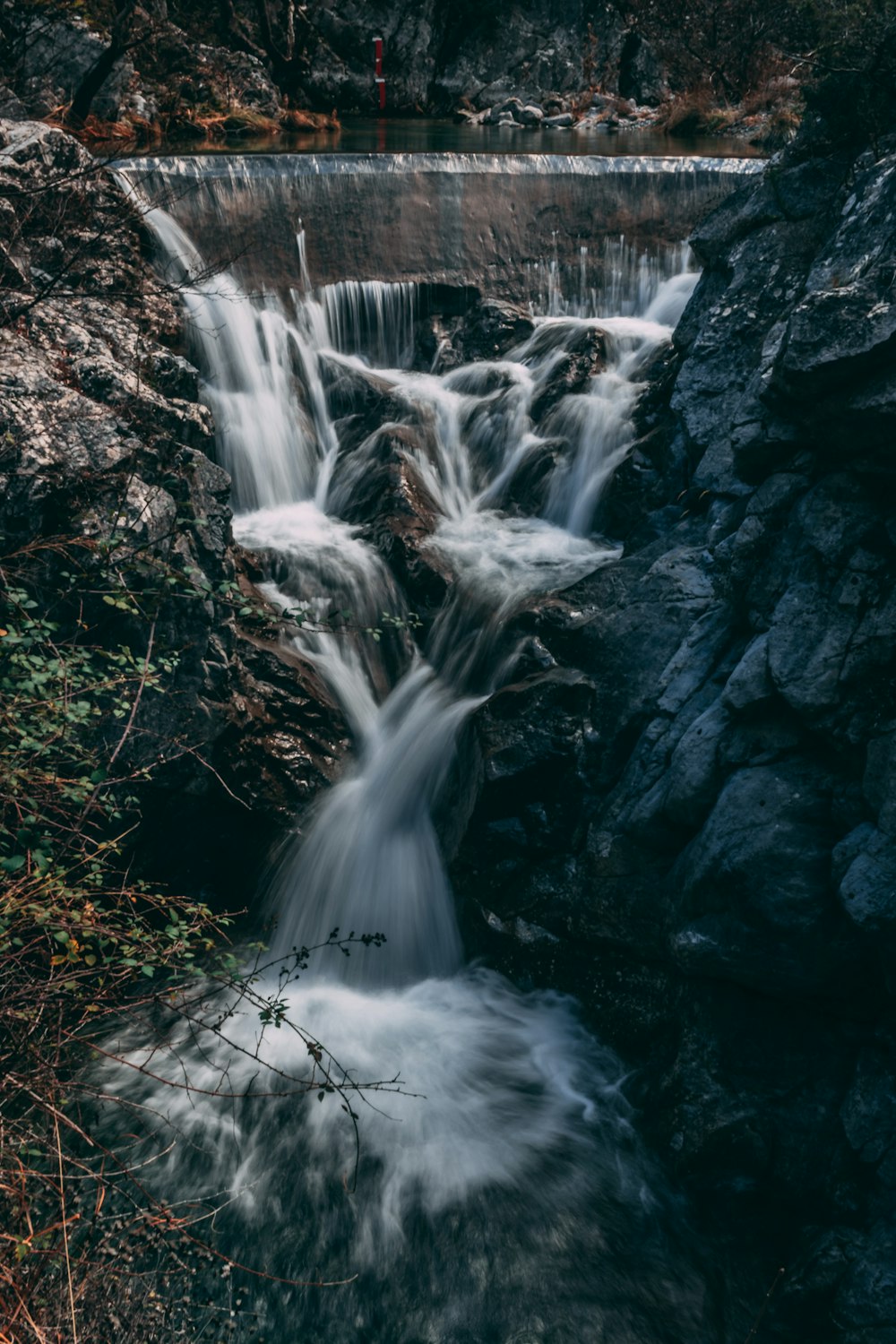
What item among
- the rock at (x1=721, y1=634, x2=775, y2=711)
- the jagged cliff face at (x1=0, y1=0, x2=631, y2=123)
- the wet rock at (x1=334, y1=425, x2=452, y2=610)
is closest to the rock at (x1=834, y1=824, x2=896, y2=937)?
the rock at (x1=721, y1=634, x2=775, y2=711)

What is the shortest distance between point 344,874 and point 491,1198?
7.94ft

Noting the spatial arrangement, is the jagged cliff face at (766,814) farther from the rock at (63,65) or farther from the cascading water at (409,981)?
the rock at (63,65)

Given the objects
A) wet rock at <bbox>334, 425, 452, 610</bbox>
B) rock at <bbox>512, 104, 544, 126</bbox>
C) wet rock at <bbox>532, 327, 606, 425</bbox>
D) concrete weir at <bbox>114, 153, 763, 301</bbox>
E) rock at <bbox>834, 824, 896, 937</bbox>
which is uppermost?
rock at <bbox>512, 104, 544, 126</bbox>

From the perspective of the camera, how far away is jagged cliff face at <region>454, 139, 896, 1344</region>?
408 cm

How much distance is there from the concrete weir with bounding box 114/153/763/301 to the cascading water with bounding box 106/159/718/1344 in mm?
417

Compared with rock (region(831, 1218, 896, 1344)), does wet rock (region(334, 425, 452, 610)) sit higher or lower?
higher

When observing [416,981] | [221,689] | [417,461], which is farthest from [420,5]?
[416,981]

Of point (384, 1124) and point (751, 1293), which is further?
point (384, 1124)

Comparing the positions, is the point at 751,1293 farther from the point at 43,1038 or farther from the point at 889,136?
the point at 889,136

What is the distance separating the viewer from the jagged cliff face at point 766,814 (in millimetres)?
4078

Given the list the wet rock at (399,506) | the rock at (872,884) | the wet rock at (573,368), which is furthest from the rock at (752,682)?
the wet rock at (573,368)

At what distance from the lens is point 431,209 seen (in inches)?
444

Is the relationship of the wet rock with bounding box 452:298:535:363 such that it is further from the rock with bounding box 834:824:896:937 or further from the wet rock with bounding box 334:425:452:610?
the rock with bounding box 834:824:896:937

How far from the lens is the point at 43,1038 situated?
3713 millimetres
